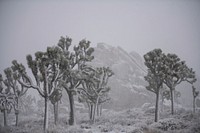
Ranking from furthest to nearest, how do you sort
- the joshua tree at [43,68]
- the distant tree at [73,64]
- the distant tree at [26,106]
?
the distant tree at [26,106]
the distant tree at [73,64]
the joshua tree at [43,68]

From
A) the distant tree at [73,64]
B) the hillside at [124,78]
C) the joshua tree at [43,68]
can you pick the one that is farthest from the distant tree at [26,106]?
the joshua tree at [43,68]

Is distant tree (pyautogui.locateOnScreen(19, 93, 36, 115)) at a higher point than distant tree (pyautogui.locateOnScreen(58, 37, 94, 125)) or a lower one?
lower

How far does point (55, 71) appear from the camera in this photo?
13664 mm

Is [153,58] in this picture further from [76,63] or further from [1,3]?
[1,3]

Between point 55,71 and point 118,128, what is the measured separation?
26.0ft

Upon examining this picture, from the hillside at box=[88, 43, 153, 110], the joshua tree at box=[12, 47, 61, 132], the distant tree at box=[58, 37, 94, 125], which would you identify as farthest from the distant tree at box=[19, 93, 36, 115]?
the joshua tree at box=[12, 47, 61, 132]

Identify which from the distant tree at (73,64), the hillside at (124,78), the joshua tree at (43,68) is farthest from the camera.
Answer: the hillside at (124,78)

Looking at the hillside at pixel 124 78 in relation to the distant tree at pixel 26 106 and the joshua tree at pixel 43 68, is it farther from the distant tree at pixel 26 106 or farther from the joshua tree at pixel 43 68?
the joshua tree at pixel 43 68

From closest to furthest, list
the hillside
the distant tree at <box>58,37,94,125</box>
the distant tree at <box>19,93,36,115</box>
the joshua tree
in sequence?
the joshua tree < the distant tree at <box>58,37,94,125</box> < the distant tree at <box>19,93,36,115</box> < the hillside

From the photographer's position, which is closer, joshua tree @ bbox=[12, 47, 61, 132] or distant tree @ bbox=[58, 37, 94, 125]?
joshua tree @ bbox=[12, 47, 61, 132]

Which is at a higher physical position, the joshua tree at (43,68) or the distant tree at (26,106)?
the joshua tree at (43,68)

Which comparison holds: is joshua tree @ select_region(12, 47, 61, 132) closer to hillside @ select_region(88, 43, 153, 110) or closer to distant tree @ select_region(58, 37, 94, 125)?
distant tree @ select_region(58, 37, 94, 125)

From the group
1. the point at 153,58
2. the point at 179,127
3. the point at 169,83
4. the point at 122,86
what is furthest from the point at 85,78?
the point at 122,86

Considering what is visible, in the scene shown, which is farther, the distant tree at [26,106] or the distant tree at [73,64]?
the distant tree at [26,106]
